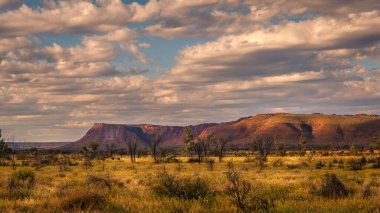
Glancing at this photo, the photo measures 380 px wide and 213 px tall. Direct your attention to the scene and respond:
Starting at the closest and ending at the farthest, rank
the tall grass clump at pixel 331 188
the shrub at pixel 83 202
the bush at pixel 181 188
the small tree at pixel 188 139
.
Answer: the shrub at pixel 83 202 → the bush at pixel 181 188 → the tall grass clump at pixel 331 188 → the small tree at pixel 188 139

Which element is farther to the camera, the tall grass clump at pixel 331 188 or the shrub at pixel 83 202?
the tall grass clump at pixel 331 188

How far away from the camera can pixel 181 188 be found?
48.7 ft

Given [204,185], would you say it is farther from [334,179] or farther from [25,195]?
[25,195]

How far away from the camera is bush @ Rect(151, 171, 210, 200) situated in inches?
574

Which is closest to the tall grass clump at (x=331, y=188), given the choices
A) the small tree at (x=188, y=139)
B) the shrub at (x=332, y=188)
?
the shrub at (x=332, y=188)

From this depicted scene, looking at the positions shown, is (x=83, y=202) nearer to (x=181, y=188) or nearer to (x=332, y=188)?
(x=181, y=188)

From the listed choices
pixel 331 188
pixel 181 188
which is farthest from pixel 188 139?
pixel 181 188

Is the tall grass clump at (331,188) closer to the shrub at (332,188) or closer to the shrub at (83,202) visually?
the shrub at (332,188)

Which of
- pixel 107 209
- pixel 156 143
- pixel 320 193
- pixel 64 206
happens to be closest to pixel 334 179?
pixel 320 193

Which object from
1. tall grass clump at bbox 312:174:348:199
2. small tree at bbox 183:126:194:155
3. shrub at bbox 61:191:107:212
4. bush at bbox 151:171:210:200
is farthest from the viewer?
small tree at bbox 183:126:194:155

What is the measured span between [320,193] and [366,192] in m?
1.63

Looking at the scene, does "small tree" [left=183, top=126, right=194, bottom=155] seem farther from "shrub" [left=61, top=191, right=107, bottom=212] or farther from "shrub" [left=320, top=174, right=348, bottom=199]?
"shrub" [left=61, top=191, right=107, bottom=212]

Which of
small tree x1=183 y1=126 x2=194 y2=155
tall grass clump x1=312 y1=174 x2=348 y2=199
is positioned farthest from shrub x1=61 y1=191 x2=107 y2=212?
small tree x1=183 y1=126 x2=194 y2=155

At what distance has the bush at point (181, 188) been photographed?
47.8 ft
